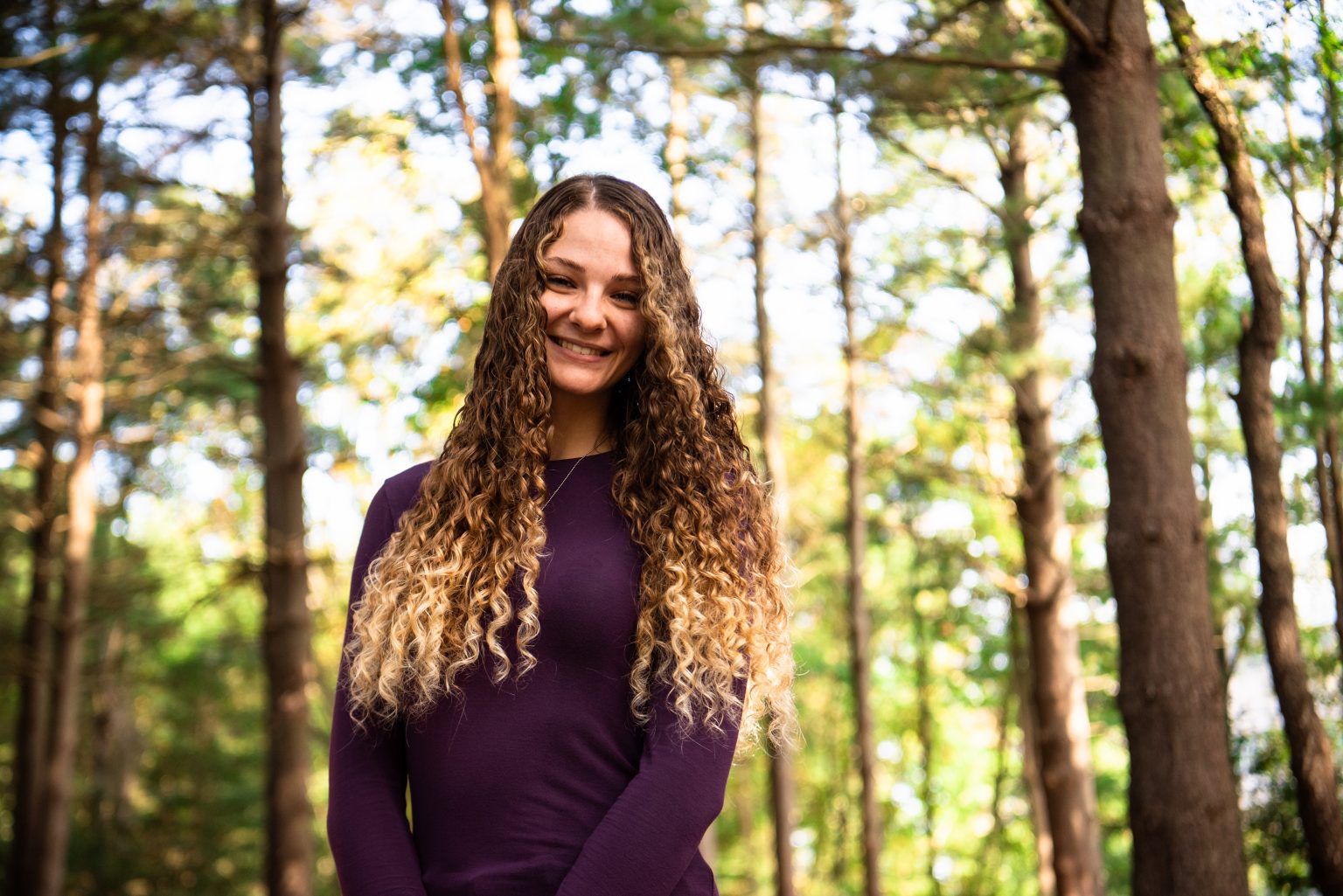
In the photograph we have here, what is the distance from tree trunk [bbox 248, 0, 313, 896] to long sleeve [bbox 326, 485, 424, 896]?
611cm

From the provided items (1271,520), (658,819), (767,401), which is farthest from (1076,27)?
(767,401)

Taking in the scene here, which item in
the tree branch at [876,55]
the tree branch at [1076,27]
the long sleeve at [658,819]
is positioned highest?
the tree branch at [876,55]

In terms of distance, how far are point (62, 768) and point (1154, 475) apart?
11787 millimetres

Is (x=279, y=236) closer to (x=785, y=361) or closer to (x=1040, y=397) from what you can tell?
(x=1040, y=397)

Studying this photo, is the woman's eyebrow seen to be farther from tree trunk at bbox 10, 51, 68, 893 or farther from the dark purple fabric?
tree trunk at bbox 10, 51, 68, 893

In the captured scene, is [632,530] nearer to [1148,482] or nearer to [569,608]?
[569,608]

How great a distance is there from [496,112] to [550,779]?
4964mm

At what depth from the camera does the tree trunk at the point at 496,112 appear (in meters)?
6.01

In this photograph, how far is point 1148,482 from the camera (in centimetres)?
366

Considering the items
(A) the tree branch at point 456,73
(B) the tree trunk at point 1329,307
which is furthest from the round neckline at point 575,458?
(A) the tree branch at point 456,73

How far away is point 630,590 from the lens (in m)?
2.12

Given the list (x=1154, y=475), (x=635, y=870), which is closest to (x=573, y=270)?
(x=635, y=870)

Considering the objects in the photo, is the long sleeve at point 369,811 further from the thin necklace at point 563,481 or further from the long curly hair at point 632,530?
the thin necklace at point 563,481

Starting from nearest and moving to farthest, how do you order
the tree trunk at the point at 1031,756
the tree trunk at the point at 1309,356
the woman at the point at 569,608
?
the woman at the point at 569,608 → the tree trunk at the point at 1309,356 → the tree trunk at the point at 1031,756
